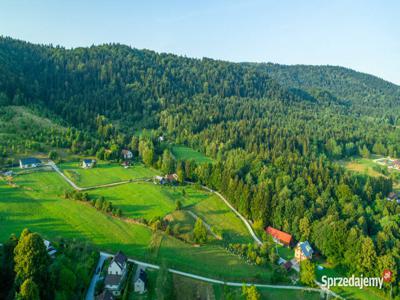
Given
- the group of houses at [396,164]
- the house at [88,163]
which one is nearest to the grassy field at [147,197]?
the house at [88,163]

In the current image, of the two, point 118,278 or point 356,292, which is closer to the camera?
point 118,278

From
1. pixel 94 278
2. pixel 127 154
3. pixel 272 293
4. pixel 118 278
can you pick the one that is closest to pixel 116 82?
pixel 127 154

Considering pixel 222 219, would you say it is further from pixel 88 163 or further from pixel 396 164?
pixel 396 164

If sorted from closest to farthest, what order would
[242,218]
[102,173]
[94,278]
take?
1. [94,278]
2. [242,218]
3. [102,173]

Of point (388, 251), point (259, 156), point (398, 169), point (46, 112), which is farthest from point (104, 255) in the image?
point (398, 169)

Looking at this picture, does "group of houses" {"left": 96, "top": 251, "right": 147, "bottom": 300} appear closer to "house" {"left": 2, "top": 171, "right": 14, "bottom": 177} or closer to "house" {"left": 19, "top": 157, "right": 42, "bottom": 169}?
"house" {"left": 2, "top": 171, "right": 14, "bottom": 177}

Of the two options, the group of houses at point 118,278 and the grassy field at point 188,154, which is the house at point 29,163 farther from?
the group of houses at point 118,278

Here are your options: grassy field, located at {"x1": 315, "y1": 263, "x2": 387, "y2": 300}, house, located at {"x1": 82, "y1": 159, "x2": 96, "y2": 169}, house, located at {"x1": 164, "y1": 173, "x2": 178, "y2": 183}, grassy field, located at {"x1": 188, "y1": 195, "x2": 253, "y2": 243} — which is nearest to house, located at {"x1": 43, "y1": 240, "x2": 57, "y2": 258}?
grassy field, located at {"x1": 188, "y1": 195, "x2": 253, "y2": 243}
